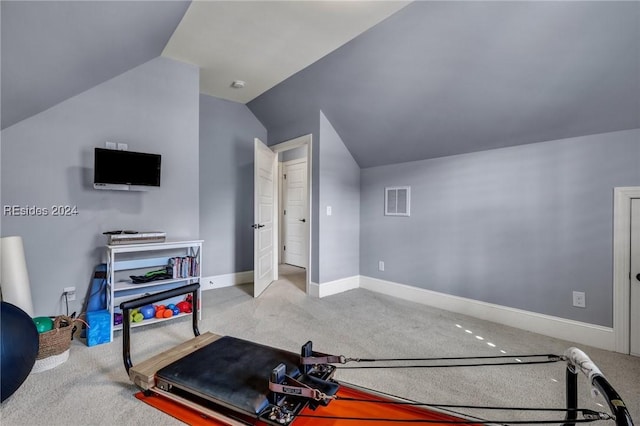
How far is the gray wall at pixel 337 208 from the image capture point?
12.3 feet

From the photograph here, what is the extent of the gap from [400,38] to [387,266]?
260 cm

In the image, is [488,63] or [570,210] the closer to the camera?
[488,63]

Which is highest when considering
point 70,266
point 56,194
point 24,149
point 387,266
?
point 24,149

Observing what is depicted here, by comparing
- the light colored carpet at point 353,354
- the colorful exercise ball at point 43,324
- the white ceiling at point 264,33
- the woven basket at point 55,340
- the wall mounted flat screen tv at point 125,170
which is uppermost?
the white ceiling at point 264,33

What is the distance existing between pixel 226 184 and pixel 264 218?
81cm

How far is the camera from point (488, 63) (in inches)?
92.3

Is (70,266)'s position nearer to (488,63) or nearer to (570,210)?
(488,63)

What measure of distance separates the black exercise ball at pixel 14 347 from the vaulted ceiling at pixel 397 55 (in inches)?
61.2

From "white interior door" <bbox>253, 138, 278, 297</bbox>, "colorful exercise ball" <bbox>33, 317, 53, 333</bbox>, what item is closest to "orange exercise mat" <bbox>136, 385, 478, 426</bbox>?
"colorful exercise ball" <bbox>33, 317, 53, 333</bbox>

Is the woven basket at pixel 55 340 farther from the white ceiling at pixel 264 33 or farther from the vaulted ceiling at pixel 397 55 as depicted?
the white ceiling at pixel 264 33

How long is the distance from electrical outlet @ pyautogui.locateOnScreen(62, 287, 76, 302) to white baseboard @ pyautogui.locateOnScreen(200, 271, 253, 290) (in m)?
1.40

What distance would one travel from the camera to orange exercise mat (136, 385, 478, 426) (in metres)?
1.10

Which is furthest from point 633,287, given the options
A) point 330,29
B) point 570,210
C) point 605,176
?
point 330,29

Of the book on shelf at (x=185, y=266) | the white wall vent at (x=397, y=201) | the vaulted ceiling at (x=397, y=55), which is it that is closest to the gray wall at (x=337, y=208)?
the white wall vent at (x=397, y=201)
